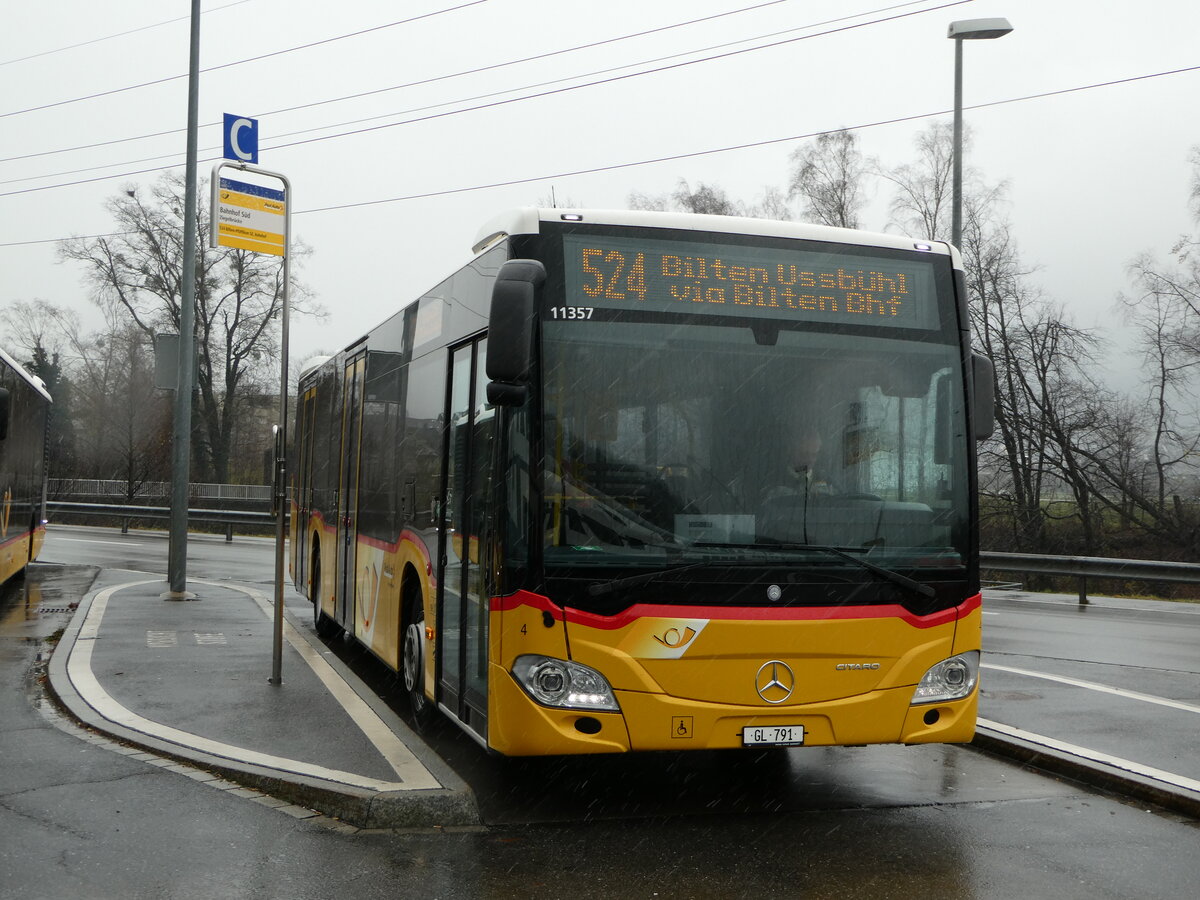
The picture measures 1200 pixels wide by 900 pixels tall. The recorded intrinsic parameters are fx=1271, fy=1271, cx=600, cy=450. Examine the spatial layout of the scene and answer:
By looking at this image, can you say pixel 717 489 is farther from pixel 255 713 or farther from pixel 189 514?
pixel 189 514

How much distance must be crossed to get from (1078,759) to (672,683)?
2893 mm

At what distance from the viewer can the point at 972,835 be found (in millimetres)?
6000

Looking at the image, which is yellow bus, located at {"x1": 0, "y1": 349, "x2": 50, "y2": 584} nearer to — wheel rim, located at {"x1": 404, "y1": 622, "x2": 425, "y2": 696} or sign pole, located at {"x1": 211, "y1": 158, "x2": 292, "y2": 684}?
sign pole, located at {"x1": 211, "y1": 158, "x2": 292, "y2": 684}

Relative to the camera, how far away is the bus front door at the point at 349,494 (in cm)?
1071

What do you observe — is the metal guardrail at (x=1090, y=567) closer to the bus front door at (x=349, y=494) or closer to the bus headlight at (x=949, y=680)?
the bus front door at (x=349, y=494)

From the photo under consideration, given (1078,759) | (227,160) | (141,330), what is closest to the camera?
(1078,759)

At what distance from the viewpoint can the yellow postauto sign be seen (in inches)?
396

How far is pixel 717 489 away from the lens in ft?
19.6

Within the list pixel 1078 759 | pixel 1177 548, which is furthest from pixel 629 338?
pixel 1177 548

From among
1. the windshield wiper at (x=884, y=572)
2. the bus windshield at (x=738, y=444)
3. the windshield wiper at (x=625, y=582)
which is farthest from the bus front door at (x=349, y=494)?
the windshield wiper at (x=884, y=572)

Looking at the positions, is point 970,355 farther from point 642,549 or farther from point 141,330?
point 141,330

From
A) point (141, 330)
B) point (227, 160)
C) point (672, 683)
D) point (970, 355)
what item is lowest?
point (672, 683)

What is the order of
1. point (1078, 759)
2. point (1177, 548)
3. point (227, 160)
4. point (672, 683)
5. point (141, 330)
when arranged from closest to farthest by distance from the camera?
point (672, 683), point (1078, 759), point (227, 160), point (1177, 548), point (141, 330)

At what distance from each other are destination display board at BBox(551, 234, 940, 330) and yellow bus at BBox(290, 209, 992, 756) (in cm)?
1
